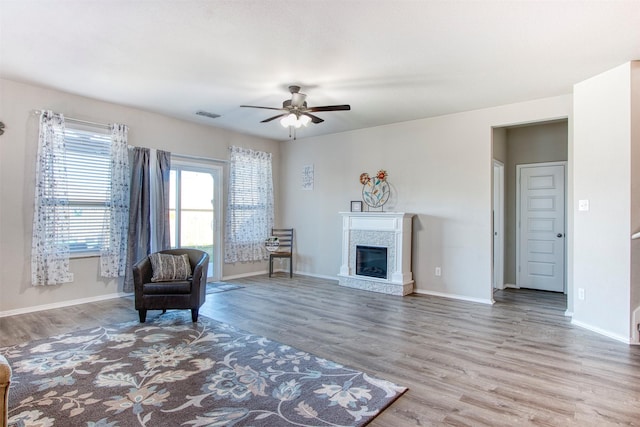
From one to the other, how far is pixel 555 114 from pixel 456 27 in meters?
2.52

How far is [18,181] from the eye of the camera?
425 cm

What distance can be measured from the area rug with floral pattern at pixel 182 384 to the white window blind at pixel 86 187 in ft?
5.61

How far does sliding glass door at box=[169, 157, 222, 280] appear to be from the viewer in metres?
5.89

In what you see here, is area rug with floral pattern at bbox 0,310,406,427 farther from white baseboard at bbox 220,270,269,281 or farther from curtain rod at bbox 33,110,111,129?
white baseboard at bbox 220,270,269,281

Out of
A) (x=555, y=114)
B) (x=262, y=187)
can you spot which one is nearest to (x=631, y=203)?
(x=555, y=114)

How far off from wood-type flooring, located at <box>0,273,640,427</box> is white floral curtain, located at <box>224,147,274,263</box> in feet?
4.48

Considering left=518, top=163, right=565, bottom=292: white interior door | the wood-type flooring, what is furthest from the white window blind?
left=518, top=163, right=565, bottom=292: white interior door

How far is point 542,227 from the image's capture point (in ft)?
19.3

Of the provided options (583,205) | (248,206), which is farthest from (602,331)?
(248,206)

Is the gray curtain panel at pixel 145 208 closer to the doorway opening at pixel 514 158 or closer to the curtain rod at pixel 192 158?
the curtain rod at pixel 192 158

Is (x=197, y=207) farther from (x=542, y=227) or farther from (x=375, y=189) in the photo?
(x=542, y=227)

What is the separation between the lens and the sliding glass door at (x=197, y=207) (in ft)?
19.3

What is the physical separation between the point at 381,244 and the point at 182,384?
3.81 m

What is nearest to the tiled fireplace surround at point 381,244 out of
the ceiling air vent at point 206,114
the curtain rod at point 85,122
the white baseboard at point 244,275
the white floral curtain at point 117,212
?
the white baseboard at point 244,275
